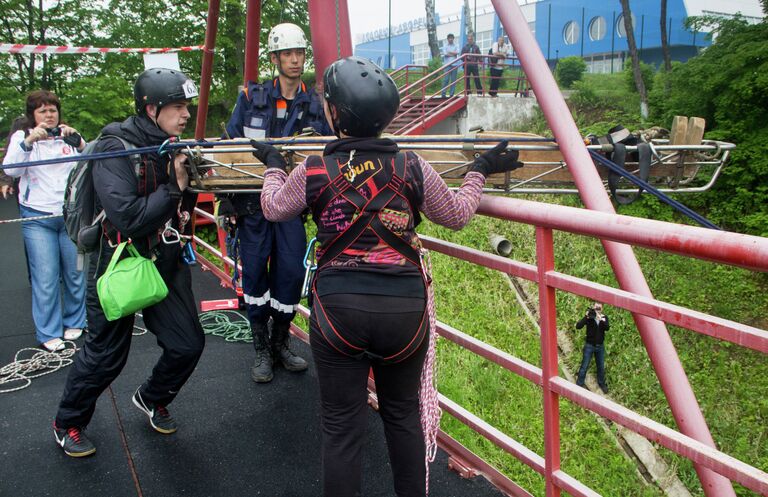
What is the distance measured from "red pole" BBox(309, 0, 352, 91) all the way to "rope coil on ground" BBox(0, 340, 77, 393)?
9.66ft

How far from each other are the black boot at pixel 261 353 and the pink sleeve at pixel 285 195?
2051 mm

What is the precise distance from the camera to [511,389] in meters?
8.27

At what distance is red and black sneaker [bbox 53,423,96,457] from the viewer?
3.30m

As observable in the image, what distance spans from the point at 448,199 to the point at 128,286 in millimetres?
1605

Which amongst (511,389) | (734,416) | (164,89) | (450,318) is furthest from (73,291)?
(734,416)

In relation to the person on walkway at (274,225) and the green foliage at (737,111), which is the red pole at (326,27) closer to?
the person on walkway at (274,225)

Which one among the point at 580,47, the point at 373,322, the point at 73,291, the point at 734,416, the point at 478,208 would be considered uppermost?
the point at 580,47

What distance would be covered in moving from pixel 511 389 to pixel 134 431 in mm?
5657

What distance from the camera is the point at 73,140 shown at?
4949mm

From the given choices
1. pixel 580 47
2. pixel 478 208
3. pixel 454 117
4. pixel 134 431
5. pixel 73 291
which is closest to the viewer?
pixel 478 208

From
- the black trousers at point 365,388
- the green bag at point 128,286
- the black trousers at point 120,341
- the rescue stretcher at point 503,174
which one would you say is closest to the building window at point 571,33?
the rescue stretcher at point 503,174

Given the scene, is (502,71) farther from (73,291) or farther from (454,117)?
(73,291)

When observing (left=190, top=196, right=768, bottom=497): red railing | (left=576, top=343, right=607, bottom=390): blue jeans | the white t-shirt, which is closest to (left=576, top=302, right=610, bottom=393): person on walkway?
(left=576, top=343, right=607, bottom=390): blue jeans

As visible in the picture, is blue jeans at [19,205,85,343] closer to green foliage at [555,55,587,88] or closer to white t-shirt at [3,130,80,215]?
white t-shirt at [3,130,80,215]
